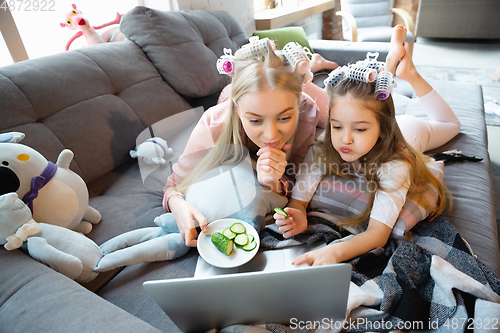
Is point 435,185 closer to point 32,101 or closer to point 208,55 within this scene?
point 208,55

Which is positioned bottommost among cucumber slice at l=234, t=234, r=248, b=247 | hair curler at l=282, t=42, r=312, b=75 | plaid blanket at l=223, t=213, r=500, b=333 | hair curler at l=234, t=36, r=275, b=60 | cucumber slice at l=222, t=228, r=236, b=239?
plaid blanket at l=223, t=213, r=500, b=333

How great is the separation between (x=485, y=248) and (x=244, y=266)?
72cm

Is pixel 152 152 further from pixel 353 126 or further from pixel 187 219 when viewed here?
pixel 353 126

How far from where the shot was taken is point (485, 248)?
3.00 ft

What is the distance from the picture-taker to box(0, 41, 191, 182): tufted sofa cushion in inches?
41.8

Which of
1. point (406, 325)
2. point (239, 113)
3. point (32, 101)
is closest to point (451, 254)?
point (406, 325)

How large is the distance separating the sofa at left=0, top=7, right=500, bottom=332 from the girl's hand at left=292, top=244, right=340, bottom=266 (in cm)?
33

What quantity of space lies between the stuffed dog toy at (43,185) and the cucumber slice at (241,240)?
51 centimetres

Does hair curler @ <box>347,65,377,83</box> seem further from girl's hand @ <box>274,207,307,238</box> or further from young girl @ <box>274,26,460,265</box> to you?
girl's hand @ <box>274,207,307,238</box>

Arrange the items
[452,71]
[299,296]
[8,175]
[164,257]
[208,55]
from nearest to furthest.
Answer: [299,296] < [8,175] < [164,257] < [208,55] < [452,71]

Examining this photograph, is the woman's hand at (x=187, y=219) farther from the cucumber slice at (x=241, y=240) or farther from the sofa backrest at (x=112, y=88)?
the sofa backrest at (x=112, y=88)

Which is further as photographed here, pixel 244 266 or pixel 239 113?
pixel 239 113

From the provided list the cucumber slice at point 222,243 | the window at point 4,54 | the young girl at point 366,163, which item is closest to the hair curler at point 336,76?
the young girl at point 366,163

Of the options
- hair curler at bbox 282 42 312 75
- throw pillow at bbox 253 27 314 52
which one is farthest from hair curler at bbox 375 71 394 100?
throw pillow at bbox 253 27 314 52
